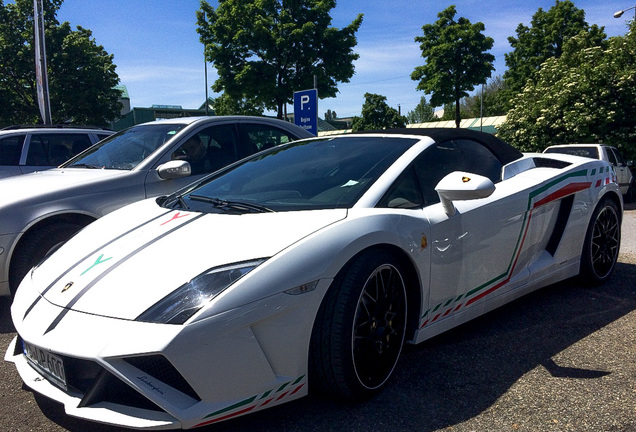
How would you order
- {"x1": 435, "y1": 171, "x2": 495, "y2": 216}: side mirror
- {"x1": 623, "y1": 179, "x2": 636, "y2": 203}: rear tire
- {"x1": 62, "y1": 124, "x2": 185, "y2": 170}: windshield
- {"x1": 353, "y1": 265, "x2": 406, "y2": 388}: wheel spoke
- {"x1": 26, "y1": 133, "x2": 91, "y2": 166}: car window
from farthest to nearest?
1. {"x1": 623, "y1": 179, "x2": 636, "y2": 203}: rear tire
2. {"x1": 26, "y1": 133, "x2": 91, "y2": 166}: car window
3. {"x1": 62, "y1": 124, "x2": 185, "y2": 170}: windshield
4. {"x1": 435, "y1": 171, "x2": 495, "y2": 216}: side mirror
5. {"x1": 353, "y1": 265, "x2": 406, "y2": 388}: wheel spoke

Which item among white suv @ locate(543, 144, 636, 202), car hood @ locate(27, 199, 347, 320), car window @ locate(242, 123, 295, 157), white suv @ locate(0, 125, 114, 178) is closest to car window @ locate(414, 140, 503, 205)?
car hood @ locate(27, 199, 347, 320)

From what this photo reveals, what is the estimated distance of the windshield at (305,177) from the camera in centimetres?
288

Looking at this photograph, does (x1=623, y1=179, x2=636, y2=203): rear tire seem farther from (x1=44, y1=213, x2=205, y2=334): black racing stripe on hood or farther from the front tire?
(x1=44, y1=213, x2=205, y2=334): black racing stripe on hood

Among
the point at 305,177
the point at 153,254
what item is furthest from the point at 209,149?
the point at 153,254

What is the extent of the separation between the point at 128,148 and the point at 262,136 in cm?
132

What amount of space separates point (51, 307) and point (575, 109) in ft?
55.1

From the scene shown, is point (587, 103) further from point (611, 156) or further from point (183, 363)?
point (183, 363)

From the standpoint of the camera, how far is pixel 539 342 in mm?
3344

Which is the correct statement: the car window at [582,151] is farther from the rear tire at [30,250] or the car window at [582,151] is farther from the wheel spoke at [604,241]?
the rear tire at [30,250]

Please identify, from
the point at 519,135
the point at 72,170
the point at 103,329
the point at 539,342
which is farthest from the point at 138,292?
the point at 519,135

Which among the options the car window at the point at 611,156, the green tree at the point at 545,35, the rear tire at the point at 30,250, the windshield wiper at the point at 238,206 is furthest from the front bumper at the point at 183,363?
the green tree at the point at 545,35

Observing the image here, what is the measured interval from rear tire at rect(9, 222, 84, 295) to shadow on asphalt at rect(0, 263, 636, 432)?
0.35 metres

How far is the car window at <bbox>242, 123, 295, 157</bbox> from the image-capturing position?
5574 mm

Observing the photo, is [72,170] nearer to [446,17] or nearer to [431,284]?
[431,284]
